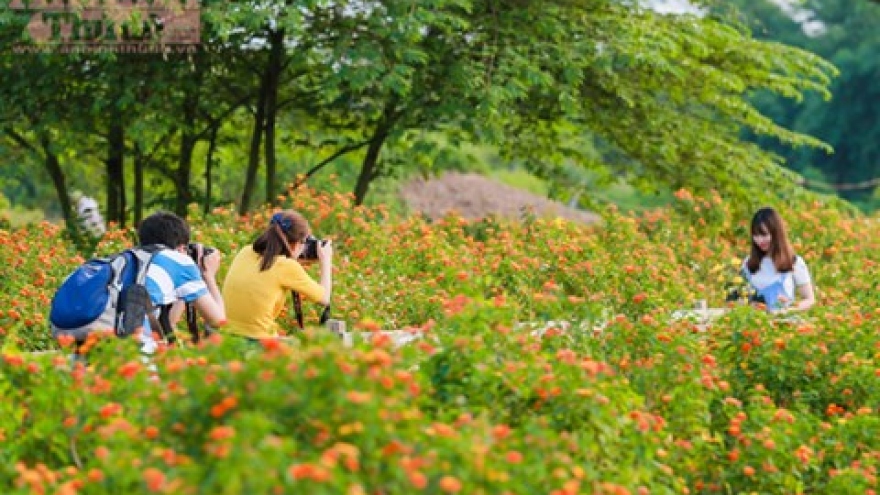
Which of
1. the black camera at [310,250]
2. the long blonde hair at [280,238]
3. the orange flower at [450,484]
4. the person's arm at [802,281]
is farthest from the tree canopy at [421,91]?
the orange flower at [450,484]

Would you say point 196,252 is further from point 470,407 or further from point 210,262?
point 470,407

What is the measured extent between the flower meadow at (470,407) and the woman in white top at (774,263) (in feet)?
1.90

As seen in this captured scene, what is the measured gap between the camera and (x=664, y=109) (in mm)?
16656

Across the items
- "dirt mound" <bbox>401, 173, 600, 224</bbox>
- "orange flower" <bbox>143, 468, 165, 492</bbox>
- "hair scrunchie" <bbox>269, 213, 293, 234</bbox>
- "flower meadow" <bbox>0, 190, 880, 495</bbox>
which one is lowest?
"dirt mound" <bbox>401, 173, 600, 224</bbox>

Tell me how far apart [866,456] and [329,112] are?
1280 centimetres

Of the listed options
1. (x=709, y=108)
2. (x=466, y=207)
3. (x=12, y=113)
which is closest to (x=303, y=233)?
(x=12, y=113)

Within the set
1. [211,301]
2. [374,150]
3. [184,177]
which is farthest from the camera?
[184,177]

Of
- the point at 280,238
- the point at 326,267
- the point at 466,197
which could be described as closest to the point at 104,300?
the point at 280,238

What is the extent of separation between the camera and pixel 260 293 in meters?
6.95

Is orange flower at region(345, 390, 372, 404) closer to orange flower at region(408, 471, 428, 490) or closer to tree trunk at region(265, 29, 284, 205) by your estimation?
orange flower at region(408, 471, 428, 490)

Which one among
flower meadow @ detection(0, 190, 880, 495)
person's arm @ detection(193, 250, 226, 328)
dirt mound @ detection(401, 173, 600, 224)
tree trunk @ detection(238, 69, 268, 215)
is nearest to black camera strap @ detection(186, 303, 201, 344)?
person's arm @ detection(193, 250, 226, 328)

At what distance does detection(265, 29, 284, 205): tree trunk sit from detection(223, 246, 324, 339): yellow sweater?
28.6ft

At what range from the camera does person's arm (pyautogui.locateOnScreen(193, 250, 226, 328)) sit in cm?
641

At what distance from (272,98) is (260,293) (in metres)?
9.36
